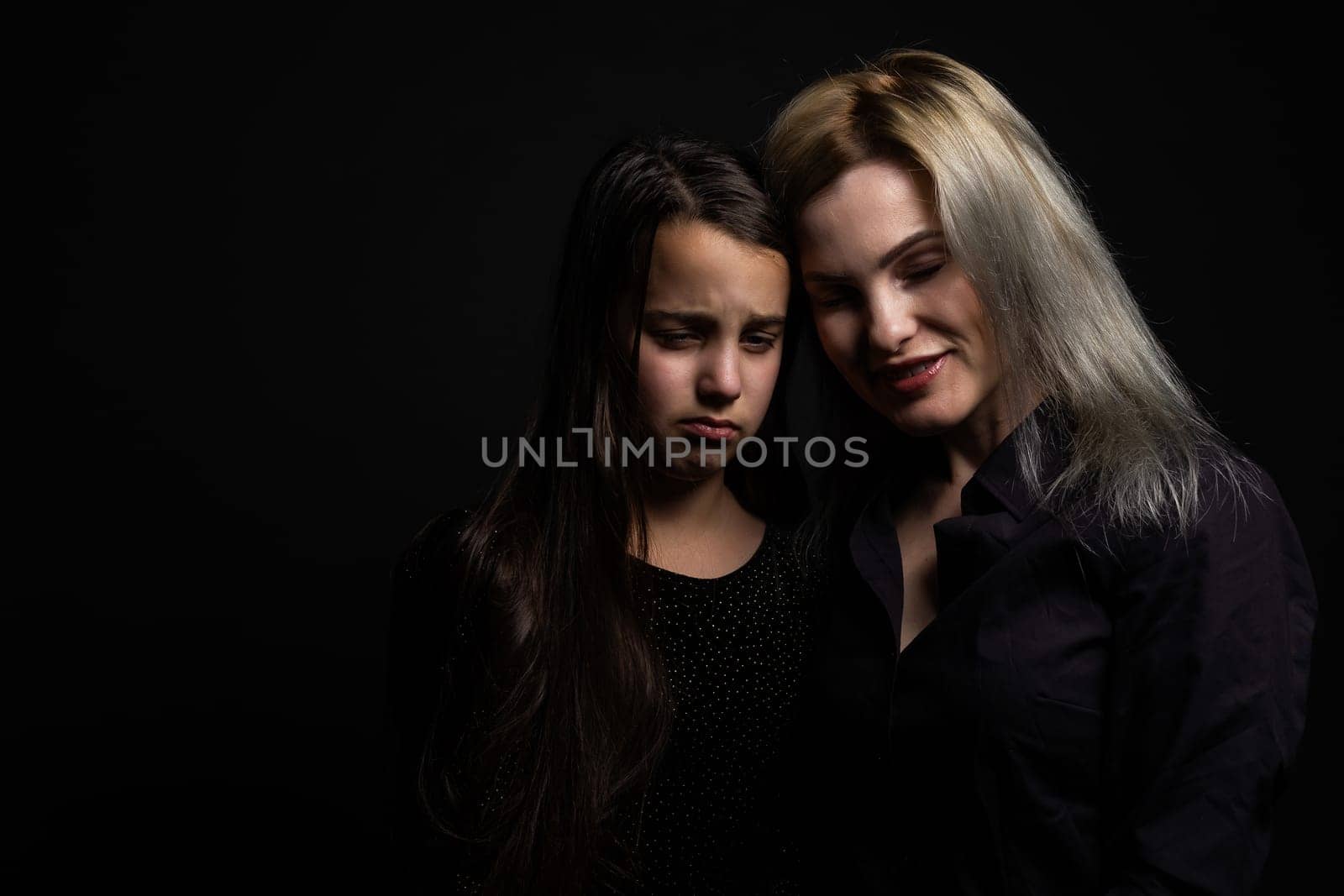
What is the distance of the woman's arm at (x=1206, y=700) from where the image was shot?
128cm

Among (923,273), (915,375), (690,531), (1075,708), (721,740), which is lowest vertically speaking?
(721,740)

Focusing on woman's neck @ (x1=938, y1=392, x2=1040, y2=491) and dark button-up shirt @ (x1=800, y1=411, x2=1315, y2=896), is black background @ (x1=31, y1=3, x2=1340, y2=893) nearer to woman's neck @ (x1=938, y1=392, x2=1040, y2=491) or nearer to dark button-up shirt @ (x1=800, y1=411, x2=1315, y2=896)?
woman's neck @ (x1=938, y1=392, x2=1040, y2=491)

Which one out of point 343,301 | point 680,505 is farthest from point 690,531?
point 343,301

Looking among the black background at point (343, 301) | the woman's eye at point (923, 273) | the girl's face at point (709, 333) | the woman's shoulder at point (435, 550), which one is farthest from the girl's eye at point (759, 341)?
the black background at point (343, 301)

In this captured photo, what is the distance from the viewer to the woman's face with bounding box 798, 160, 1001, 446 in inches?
60.6

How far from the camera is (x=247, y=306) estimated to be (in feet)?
8.58

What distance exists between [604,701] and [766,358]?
0.53 metres

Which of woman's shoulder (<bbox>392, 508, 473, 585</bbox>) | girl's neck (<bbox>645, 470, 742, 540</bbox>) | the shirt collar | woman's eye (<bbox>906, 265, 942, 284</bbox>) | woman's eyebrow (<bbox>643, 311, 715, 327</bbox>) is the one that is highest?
woman's eye (<bbox>906, 265, 942, 284</bbox>)

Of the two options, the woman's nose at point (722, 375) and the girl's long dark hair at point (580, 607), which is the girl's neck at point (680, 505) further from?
the woman's nose at point (722, 375)

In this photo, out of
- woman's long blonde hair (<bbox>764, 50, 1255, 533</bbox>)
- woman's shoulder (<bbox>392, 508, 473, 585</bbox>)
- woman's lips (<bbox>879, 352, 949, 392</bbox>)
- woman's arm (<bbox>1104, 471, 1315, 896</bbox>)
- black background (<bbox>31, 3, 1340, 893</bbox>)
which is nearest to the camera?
woman's arm (<bbox>1104, 471, 1315, 896</bbox>)

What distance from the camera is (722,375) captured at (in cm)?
160

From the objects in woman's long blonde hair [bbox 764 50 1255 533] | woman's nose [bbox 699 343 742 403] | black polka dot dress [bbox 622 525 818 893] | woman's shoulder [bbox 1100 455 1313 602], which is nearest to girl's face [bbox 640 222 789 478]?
woman's nose [bbox 699 343 742 403]

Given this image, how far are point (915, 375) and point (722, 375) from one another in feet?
0.85

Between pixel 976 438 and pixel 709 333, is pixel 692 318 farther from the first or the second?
pixel 976 438
